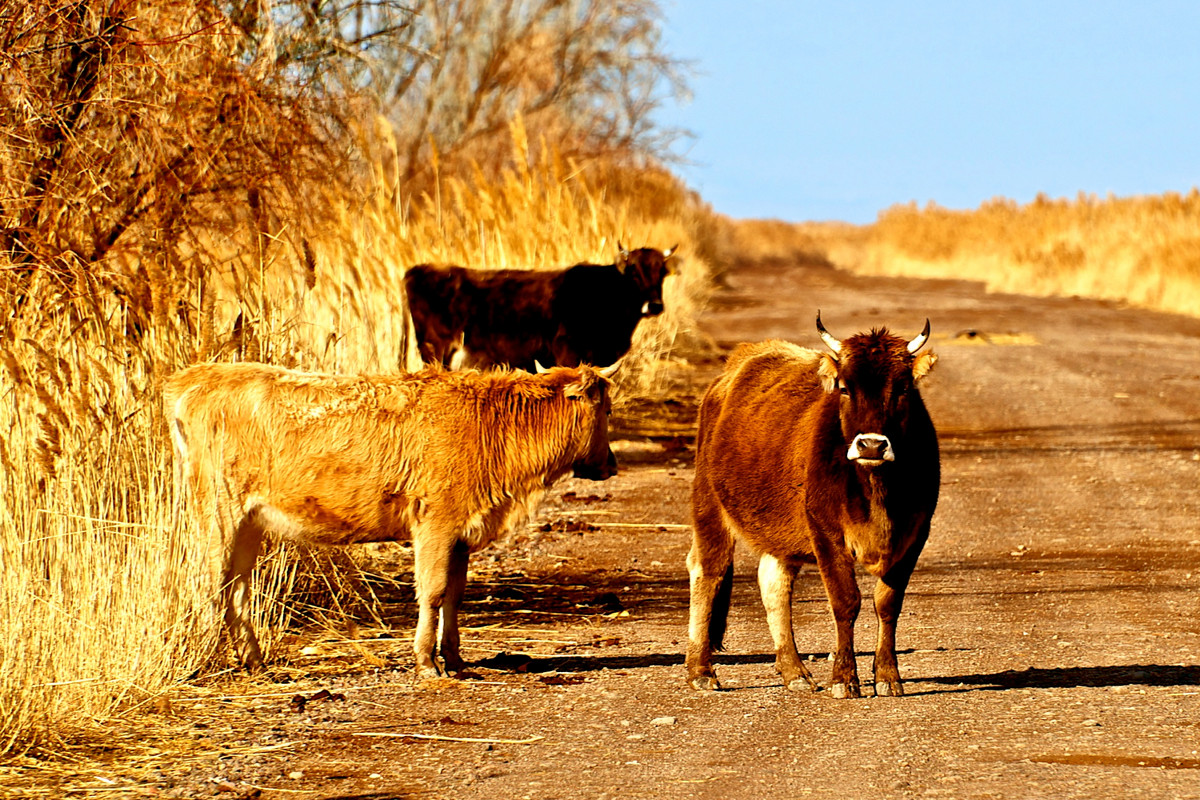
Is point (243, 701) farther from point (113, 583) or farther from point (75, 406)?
point (75, 406)

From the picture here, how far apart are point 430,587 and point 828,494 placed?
2.00m

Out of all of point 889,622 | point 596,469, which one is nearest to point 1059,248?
point 596,469

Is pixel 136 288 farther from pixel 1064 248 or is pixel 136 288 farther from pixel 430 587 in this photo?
pixel 1064 248

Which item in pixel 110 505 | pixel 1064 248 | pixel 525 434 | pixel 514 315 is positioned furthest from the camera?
pixel 1064 248

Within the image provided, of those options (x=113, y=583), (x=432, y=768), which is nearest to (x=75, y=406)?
(x=113, y=583)

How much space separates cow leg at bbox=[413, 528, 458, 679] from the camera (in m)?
7.60

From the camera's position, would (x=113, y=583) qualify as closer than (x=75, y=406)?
Yes

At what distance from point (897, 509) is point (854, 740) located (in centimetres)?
120

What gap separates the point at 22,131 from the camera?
8367 mm

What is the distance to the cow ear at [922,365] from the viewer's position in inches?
284

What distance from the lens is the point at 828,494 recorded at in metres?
7.17

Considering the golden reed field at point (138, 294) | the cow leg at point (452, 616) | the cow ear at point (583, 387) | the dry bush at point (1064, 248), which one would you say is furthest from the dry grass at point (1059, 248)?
the cow leg at point (452, 616)

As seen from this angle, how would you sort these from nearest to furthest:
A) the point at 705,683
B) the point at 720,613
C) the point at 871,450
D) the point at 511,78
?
the point at 871,450, the point at 705,683, the point at 720,613, the point at 511,78

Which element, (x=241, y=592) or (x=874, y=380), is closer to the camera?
(x=874, y=380)
